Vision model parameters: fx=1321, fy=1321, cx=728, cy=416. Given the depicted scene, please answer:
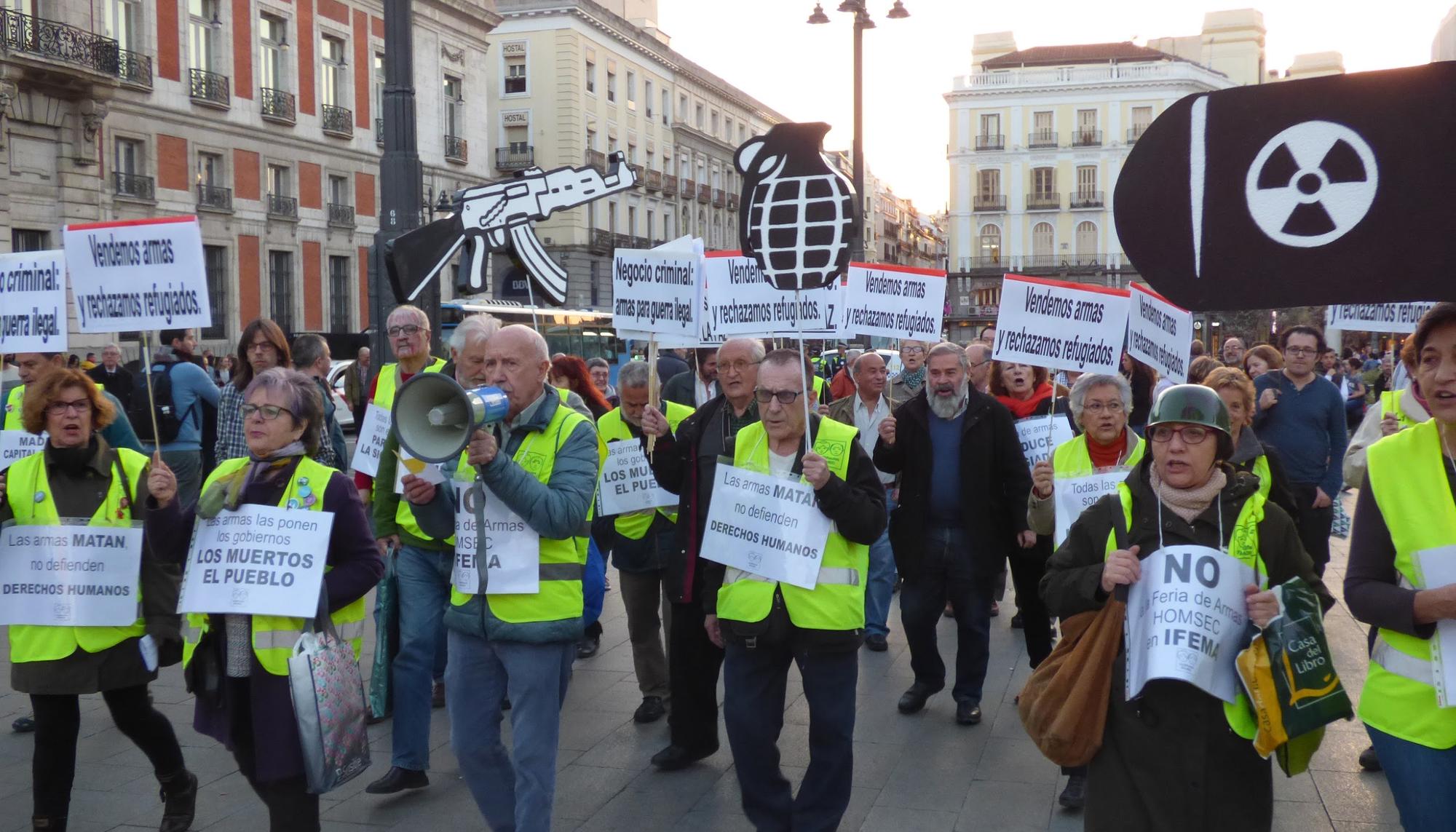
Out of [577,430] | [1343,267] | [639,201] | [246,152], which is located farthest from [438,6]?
[1343,267]

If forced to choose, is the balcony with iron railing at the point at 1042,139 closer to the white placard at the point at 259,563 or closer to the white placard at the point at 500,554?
the white placard at the point at 500,554

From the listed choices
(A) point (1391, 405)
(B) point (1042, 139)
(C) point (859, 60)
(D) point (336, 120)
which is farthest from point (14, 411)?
(B) point (1042, 139)

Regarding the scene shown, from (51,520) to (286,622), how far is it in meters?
1.23

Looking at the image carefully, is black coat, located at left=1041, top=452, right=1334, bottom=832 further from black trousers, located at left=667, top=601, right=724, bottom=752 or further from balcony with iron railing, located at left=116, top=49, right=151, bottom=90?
balcony with iron railing, located at left=116, top=49, right=151, bottom=90

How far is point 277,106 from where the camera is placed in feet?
114

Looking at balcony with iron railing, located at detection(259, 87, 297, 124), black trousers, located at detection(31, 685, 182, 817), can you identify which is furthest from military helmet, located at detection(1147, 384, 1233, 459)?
balcony with iron railing, located at detection(259, 87, 297, 124)

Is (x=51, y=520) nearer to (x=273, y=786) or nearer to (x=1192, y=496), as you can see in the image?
(x=273, y=786)

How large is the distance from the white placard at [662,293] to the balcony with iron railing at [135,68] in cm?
2643

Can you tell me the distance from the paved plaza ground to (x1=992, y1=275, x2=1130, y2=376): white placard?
5.77 ft

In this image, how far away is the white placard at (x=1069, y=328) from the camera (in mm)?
6633

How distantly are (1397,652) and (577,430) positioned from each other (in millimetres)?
2493

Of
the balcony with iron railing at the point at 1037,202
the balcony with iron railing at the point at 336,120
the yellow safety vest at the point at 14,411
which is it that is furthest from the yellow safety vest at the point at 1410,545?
the balcony with iron railing at the point at 1037,202

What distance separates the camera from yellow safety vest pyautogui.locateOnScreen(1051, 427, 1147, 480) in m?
5.31

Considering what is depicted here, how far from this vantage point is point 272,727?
3.88 meters
